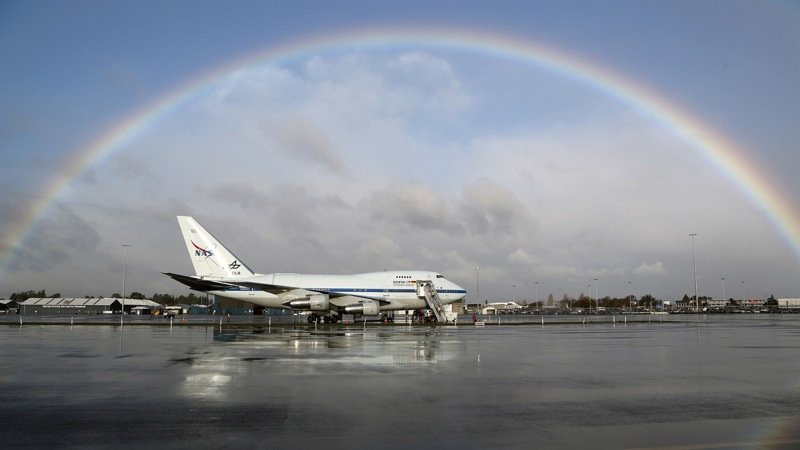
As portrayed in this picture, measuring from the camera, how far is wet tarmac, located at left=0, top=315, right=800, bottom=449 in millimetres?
8234

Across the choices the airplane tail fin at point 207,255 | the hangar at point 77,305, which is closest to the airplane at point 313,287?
the airplane tail fin at point 207,255

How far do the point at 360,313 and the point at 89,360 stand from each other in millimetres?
31164

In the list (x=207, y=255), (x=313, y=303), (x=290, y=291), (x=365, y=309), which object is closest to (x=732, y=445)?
(x=365, y=309)

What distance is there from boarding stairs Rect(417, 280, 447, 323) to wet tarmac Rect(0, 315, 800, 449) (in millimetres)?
32776

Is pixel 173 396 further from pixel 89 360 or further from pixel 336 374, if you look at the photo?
pixel 89 360

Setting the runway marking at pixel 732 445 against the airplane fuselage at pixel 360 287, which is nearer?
the runway marking at pixel 732 445

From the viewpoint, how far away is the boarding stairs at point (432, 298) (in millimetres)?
53809

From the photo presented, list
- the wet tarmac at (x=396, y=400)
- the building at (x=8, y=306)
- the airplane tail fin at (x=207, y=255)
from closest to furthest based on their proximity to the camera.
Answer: the wet tarmac at (x=396, y=400) < the airplane tail fin at (x=207, y=255) < the building at (x=8, y=306)

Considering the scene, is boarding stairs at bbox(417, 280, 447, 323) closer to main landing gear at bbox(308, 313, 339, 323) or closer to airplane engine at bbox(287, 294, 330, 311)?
main landing gear at bbox(308, 313, 339, 323)

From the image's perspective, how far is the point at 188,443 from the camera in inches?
309

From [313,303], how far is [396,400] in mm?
39045

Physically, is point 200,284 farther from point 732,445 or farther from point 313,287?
point 732,445

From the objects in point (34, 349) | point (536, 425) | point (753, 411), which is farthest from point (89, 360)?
point (753, 411)

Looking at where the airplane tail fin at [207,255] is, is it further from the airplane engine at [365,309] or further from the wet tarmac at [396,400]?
the wet tarmac at [396,400]
